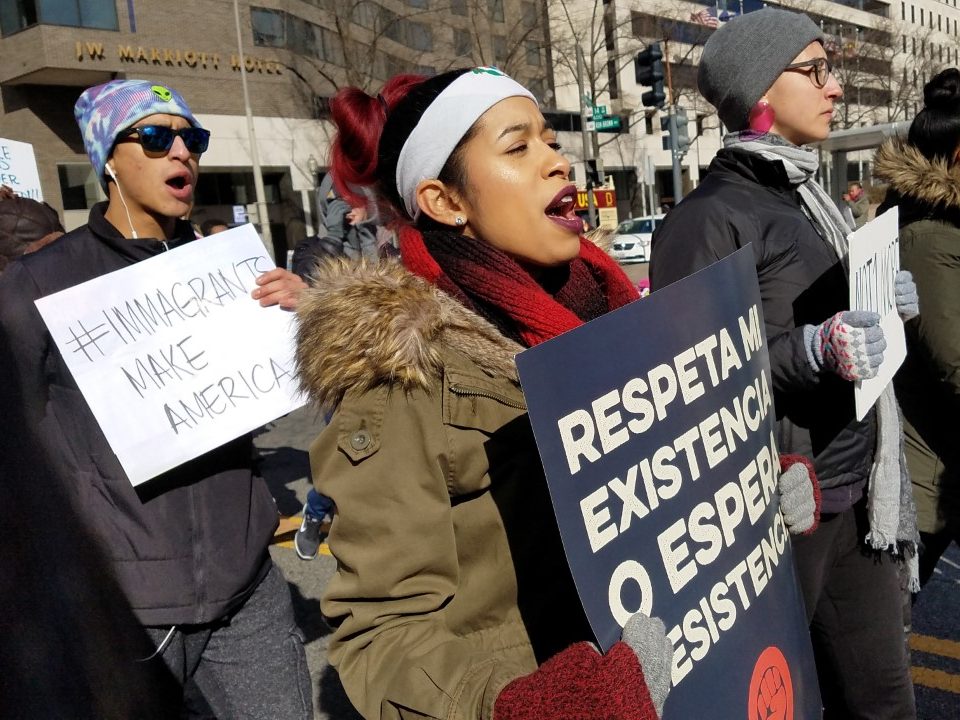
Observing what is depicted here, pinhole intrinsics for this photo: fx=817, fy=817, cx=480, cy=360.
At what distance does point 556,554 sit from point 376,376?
1.49 ft

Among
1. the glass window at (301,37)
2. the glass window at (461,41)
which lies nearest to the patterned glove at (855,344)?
the glass window at (461,41)

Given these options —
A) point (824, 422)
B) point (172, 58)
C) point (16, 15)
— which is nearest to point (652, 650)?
point (824, 422)

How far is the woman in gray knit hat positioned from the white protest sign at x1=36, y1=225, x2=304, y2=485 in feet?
3.82

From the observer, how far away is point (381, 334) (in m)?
1.30

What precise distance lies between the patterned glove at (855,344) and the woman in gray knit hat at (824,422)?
0.28ft

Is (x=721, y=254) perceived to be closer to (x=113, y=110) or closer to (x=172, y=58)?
(x=113, y=110)

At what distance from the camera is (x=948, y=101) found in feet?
9.37

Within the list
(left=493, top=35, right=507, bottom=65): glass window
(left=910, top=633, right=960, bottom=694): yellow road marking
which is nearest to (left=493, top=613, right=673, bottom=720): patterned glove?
(left=910, top=633, right=960, bottom=694): yellow road marking

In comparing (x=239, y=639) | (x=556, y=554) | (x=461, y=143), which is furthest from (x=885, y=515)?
(x=239, y=639)

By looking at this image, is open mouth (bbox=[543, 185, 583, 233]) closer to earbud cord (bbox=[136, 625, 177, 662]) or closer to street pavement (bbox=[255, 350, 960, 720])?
street pavement (bbox=[255, 350, 960, 720])

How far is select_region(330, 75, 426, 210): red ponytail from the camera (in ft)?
5.43

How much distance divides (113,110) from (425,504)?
1627 millimetres

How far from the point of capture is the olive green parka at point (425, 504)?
3.93ft

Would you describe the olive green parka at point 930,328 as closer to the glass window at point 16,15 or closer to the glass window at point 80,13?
the glass window at point 80,13
